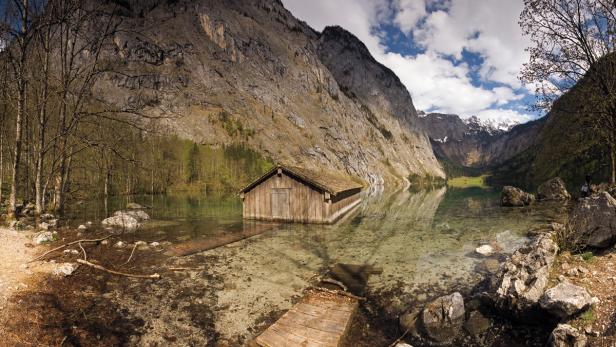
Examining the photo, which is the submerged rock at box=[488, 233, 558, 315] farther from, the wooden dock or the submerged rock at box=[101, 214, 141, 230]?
the submerged rock at box=[101, 214, 141, 230]

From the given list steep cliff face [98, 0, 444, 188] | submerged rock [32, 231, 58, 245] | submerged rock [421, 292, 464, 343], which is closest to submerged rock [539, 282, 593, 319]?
submerged rock [421, 292, 464, 343]

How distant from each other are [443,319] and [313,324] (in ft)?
13.1

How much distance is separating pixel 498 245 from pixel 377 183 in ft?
388

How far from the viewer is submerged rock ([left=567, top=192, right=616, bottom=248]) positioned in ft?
34.7

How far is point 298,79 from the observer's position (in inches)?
5645

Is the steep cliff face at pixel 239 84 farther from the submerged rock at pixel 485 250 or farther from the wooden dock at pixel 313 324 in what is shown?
the wooden dock at pixel 313 324

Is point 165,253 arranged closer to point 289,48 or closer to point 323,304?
point 323,304

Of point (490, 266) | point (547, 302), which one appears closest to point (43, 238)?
point (547, 302)

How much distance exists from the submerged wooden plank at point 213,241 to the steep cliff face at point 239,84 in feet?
288

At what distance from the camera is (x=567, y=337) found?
6.91 meters

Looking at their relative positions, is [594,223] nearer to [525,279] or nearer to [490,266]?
[525,279]

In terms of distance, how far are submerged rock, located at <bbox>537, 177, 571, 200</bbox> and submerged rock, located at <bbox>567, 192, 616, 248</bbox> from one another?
40601 millimetres

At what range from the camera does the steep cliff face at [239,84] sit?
113 meters

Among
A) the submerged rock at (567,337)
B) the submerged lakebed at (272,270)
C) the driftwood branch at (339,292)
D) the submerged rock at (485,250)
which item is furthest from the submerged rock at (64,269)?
the submerged rock at (485,250)
